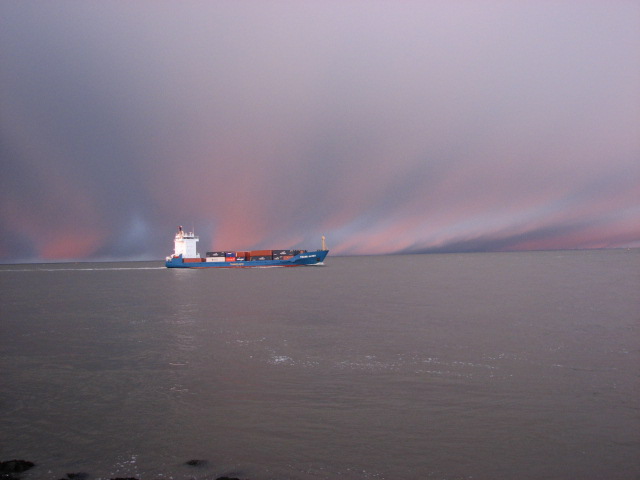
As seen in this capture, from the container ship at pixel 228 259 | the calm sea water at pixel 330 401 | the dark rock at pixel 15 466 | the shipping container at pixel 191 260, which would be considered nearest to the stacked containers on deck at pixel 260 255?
the container ship at pixel 228 259

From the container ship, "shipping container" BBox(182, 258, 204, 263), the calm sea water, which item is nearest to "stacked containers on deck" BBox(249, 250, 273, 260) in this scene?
the container ship

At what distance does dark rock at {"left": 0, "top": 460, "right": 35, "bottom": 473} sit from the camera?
702 centimetres

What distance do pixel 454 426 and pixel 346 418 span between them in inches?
79.5

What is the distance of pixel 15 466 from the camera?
7133mm

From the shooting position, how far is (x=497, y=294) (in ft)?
124

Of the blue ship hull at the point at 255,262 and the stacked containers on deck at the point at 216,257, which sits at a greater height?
the stacked containers on deck at the point at 216,257

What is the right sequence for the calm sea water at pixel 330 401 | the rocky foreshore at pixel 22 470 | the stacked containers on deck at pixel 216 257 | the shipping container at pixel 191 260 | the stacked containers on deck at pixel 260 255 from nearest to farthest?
the rocky foreshore at pixel 22 470, the calm sea water at pixel 330 401, the shipping container at pixel 191 260, the stacked containers on deck at pixel 216 257, the stacked containers on deck at pixel 260 255

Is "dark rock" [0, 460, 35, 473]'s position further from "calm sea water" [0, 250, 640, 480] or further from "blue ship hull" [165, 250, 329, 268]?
"blue ship hull" [165, 250, 329, 268]

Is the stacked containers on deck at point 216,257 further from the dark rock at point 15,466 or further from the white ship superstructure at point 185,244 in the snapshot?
the dark rock at point 15,466

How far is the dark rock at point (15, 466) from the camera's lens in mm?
7023

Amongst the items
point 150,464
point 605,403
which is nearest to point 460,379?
point 605,403

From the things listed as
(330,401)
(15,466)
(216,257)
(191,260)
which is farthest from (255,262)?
(15,466)

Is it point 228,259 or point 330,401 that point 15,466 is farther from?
point 228,259

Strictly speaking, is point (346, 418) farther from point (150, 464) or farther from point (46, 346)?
point (46, 346)
